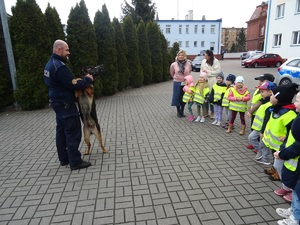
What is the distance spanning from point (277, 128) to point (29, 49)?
7.84 metres

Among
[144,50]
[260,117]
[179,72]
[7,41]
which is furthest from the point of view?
[144,50]

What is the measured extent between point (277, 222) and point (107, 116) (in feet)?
18.8

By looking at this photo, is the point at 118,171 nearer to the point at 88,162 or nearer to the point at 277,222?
the point at 88,162

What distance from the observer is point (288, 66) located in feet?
36.0

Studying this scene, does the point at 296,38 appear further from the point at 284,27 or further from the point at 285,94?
the point at 285,94

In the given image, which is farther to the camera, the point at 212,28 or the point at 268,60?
the point at 212,28

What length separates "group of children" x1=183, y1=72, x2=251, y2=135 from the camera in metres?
5.30

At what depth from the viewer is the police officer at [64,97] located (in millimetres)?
3604

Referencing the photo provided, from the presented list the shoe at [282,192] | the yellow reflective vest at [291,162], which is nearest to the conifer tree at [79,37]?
the shoe at [282,192]

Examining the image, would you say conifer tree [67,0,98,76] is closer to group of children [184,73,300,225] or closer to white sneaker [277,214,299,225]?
group of children [184,73,300,225]

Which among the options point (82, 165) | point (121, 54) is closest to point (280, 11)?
point (121, 54)

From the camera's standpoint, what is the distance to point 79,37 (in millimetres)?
9336

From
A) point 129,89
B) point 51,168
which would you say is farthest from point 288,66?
point 51,168

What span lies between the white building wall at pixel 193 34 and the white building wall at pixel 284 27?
901 inches
